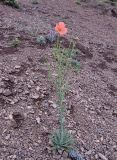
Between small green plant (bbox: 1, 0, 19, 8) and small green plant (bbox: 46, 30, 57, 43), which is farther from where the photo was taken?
small green plant (bbox: 1, 0, 19, 8)

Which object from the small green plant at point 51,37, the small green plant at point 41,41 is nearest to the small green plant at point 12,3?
the small green plant at point 51,37

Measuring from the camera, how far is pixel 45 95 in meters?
5.40

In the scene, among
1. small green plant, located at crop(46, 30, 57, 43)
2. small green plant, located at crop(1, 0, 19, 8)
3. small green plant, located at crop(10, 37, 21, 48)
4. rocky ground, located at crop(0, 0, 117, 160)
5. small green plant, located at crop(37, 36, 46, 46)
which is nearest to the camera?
rocky ground, located at crop(0, 0, 117, 160)

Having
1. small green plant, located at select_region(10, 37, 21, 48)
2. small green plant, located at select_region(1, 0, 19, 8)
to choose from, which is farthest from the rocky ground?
small green plant, located at select_region(1, 0, 19, 8)

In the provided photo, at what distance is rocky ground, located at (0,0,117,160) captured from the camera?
462 centimetres

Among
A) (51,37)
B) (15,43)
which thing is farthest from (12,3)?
(15,43)

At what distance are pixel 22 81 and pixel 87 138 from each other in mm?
1427

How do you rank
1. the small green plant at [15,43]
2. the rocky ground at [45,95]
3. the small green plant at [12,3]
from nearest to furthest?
1. the rocky ground at [45,95]
2. the small green plant at [15,43]
3. the small green plant at [12,3]

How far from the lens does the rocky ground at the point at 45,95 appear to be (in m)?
4.62

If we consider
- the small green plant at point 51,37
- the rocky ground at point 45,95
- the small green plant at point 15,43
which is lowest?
the rocky ground at point 45,95

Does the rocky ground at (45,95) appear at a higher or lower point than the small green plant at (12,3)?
lower

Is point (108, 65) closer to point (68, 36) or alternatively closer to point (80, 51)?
point (80, 51)

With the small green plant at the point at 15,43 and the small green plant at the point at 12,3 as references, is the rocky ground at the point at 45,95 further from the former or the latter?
the small green plant at the point at 12,3

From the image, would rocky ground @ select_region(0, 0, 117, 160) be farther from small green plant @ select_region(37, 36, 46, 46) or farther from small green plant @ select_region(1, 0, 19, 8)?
small green plant @ select_region(1, 0, 19, 8)
